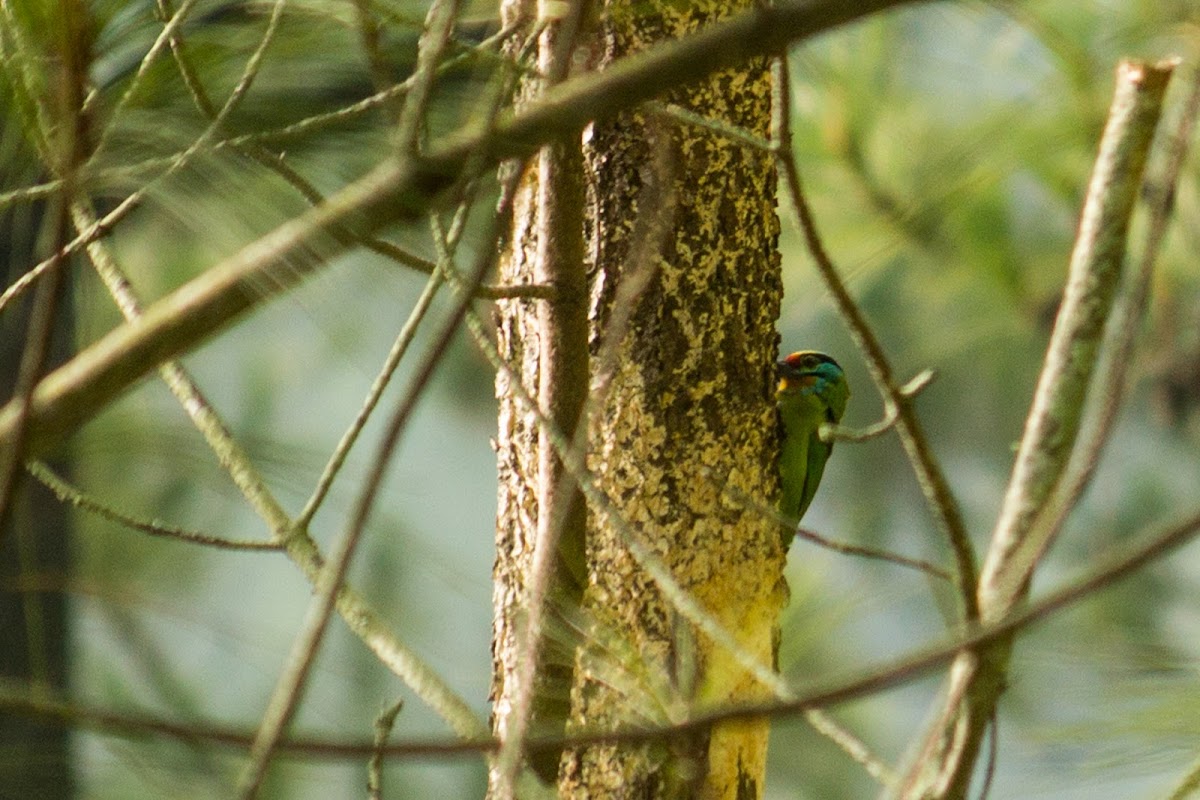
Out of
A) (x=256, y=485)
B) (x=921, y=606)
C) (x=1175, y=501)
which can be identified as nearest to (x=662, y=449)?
(x=256, y=485)

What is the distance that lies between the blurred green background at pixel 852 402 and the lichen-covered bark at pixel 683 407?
0.10 metres

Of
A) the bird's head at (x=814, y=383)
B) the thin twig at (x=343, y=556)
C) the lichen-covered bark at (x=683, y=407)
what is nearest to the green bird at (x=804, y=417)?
the bird's head at (x=814, y=383)

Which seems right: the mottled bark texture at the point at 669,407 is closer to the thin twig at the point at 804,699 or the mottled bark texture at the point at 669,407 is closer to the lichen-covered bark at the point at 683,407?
the lichen-covered bark at the point at 683,407

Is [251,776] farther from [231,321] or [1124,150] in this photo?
[1124,150]

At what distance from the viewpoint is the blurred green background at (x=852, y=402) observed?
0.51 meters

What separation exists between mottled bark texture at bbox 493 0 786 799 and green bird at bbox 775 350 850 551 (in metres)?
0.11

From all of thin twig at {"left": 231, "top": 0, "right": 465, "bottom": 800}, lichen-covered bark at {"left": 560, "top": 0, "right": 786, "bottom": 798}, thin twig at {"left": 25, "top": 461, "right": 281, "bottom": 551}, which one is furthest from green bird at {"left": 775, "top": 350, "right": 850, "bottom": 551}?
thin twig at {"left": 231, "top": 0, "right": 465, "bottom": 800}

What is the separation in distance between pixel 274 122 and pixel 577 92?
0.69 feet

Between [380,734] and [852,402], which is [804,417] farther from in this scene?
[852,402]

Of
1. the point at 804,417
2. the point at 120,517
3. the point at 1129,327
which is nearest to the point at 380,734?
the point at 120,517

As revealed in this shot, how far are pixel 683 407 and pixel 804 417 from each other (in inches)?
17.3

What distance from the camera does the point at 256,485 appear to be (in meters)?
0.82

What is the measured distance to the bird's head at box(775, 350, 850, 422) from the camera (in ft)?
5.06

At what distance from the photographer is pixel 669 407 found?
1049mm
